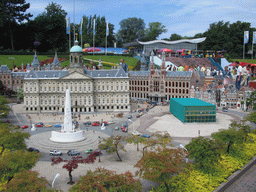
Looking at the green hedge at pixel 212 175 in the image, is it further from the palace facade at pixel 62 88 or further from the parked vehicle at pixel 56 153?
the palace facade at pixel 62 88

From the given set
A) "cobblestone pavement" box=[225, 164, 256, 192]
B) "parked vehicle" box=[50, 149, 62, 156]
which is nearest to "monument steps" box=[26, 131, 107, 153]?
"parked vehicle" box=[50, 149, 62, 156]

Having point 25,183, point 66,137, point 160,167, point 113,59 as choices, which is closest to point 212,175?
point 160,167

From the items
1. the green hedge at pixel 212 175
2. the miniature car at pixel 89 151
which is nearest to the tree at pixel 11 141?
the miniature car at pixel 89 151

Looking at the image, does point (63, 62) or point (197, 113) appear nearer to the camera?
point (197, 113)

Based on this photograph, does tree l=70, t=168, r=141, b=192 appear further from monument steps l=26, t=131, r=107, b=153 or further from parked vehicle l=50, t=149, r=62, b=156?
monument steps l=26, t=131, r=107, b=153

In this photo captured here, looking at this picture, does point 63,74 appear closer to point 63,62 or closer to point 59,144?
point 59,144
